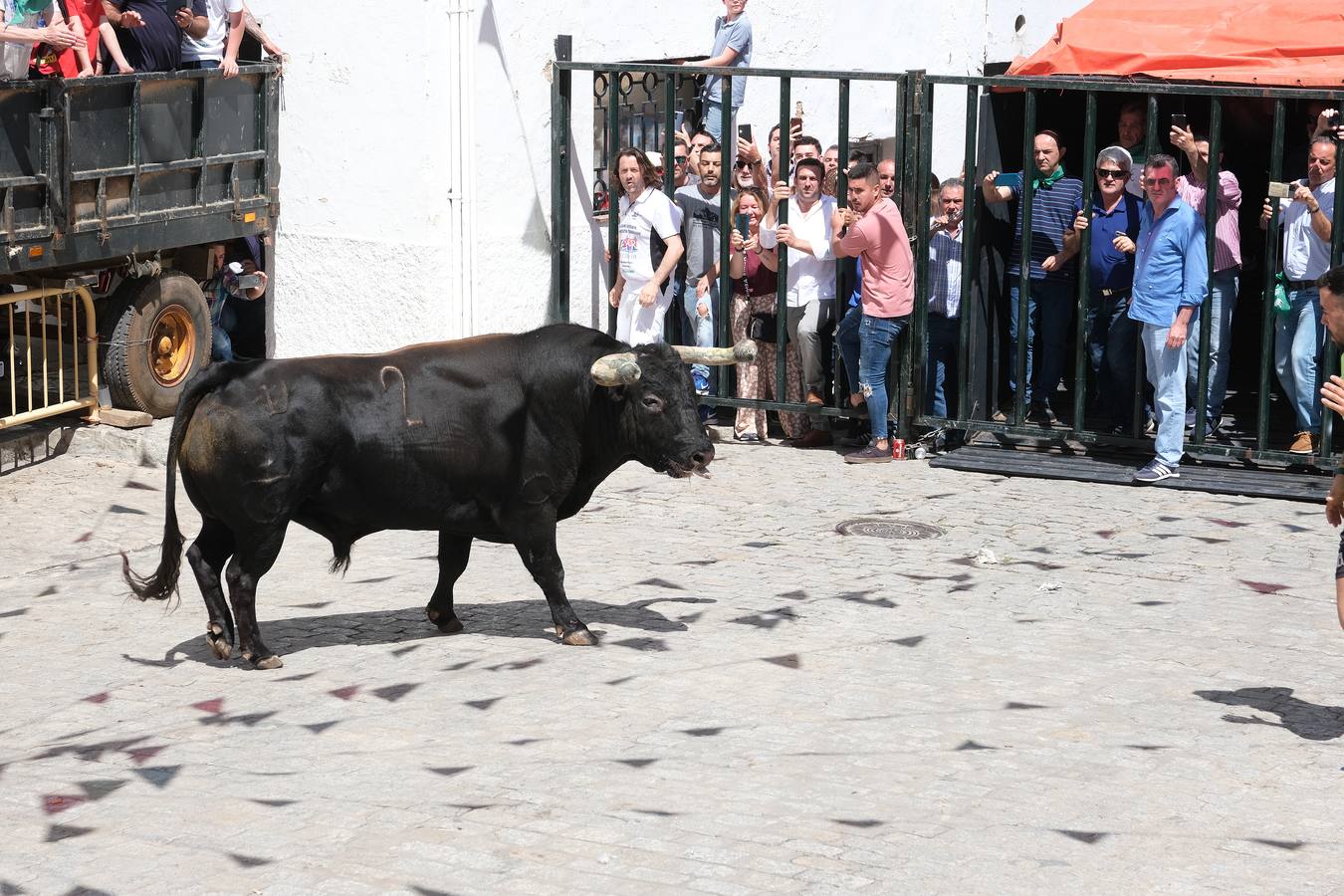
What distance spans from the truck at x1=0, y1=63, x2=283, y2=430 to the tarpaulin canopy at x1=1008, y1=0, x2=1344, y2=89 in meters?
5.67

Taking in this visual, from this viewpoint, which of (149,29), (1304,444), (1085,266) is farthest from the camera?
(149,29)

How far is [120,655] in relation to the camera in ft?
26.8

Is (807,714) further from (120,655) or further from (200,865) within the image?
(120,655)

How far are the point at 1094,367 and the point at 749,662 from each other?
5516mm

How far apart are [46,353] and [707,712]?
6701 mm

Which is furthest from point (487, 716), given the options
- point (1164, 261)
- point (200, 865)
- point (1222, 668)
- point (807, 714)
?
point (1164, 261)

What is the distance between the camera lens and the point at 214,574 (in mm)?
8047

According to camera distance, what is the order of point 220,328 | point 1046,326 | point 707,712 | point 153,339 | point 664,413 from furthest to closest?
point 220,328 → point 1046,326 → point 153,339 → point 664,413 → point 707,712

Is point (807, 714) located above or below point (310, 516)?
below

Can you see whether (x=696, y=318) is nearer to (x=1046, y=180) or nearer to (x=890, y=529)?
(x=1046, y=180)

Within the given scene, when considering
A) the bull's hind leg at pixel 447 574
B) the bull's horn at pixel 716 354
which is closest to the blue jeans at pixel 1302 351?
the bull's horn at pixel 716 354

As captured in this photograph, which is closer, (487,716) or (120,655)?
(487,716)

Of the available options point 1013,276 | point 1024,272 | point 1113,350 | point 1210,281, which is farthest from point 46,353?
point 1210,281

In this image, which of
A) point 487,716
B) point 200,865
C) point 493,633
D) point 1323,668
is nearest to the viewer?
point 200,865
